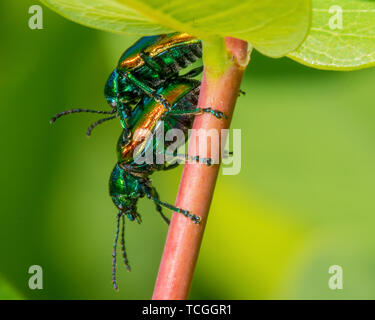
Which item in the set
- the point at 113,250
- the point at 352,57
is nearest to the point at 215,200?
the point at 113,250

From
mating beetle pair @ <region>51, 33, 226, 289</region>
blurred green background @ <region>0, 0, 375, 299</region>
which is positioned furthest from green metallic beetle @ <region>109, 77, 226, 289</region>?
blurred green background @ <region>0, 0, 375, 299</region>

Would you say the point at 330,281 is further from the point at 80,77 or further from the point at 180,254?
the point at 180,254

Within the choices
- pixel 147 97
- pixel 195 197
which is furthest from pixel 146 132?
pixel 195 197

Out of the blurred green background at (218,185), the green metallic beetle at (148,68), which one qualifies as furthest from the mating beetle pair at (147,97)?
the blurred green background at (218,185)

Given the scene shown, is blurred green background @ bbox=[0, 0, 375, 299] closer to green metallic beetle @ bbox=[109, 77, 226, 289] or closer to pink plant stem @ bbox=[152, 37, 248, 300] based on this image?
green metallic beetle @ bbox=[109, 77, 226, 289]

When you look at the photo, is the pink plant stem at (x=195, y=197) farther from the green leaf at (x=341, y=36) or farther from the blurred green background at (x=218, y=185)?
the blurred green background at (x=218, y=185)
